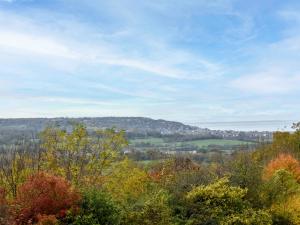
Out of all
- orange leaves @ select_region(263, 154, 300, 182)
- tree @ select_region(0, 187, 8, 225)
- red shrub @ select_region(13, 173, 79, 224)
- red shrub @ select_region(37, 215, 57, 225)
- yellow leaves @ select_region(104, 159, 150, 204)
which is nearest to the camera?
red shrub @ select_region(37, 215, 57, 225)

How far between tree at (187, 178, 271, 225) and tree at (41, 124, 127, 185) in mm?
5550

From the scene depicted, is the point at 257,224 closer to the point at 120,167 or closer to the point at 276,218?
the point at 276,218

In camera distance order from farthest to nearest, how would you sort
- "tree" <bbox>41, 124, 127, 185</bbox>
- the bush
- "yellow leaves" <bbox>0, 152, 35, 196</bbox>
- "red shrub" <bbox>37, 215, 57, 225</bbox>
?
"tree" <bbox>41, 124, 127, 185</bbox>, "yellow leaves" <bbox>0, 152, 35, 196</bbox>, the bush, "red shrub" <bbox>37, 215, 57, 225</bbox>

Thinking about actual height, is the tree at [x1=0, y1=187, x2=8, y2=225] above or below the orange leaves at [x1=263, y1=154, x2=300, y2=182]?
below

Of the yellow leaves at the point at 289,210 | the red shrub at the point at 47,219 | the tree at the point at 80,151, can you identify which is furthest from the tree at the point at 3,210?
the yellow leaves at the point at 289,210

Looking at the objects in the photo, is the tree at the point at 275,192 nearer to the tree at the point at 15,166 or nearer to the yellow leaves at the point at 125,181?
the yellow leaves at the point at 125,181

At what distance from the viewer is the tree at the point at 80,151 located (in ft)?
72.5

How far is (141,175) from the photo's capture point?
23.2m

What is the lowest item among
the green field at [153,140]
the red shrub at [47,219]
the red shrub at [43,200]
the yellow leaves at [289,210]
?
the yellow leaves at [289,210]

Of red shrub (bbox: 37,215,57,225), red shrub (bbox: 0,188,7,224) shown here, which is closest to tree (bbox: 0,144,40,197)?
red shrub (bbox: 0,188,7,224)

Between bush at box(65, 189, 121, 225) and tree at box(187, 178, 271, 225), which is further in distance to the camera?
tree at box(187, 178, 271, 225)

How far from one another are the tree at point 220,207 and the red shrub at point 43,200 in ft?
18.7

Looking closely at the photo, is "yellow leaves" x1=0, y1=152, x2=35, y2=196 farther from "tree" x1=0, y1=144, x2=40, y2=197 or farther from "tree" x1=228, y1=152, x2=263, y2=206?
"tree" x1=228, y1=152, x2=263, y2=206

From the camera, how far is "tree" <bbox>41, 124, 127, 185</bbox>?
2211 centimetres
